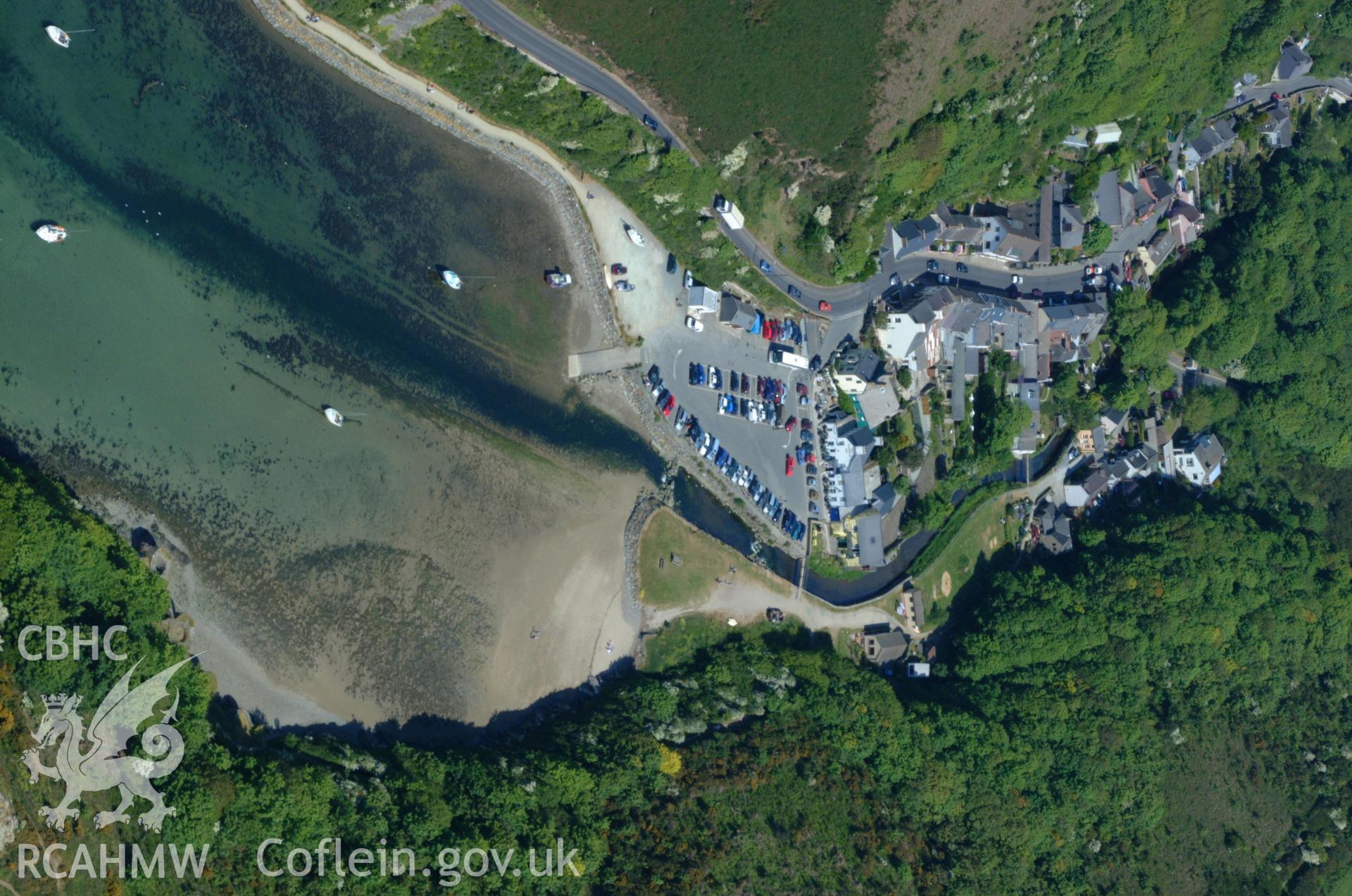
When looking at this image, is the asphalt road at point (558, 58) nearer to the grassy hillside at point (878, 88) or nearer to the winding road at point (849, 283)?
the winding road at point (849, 283)

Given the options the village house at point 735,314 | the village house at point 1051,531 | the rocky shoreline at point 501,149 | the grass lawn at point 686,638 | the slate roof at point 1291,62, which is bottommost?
the grass lawn at point 686,638

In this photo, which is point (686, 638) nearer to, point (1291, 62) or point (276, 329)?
point (276, 329)

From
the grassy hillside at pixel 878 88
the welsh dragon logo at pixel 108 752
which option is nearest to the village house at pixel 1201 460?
the grassy hillside at pixel 878 88

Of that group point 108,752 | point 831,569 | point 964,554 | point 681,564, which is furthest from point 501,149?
point 964,554

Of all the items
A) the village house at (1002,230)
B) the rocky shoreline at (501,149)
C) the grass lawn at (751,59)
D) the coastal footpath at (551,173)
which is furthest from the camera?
the village house at (1002,230)

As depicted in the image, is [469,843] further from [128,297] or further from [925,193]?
[925,193]

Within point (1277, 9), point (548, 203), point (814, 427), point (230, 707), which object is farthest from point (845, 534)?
point (1277, 9)

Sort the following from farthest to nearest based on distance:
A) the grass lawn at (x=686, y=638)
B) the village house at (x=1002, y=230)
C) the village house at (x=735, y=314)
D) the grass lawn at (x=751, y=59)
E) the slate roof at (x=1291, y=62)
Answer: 1. the slate roof at (x=1291, y=62)
2. the village house at (x=1002, y=230)
3. the village house at (x=735, y=314)
4. the grass lawn at (x=686, y=638)
5. the grass lawn at (x=751, y=59)
